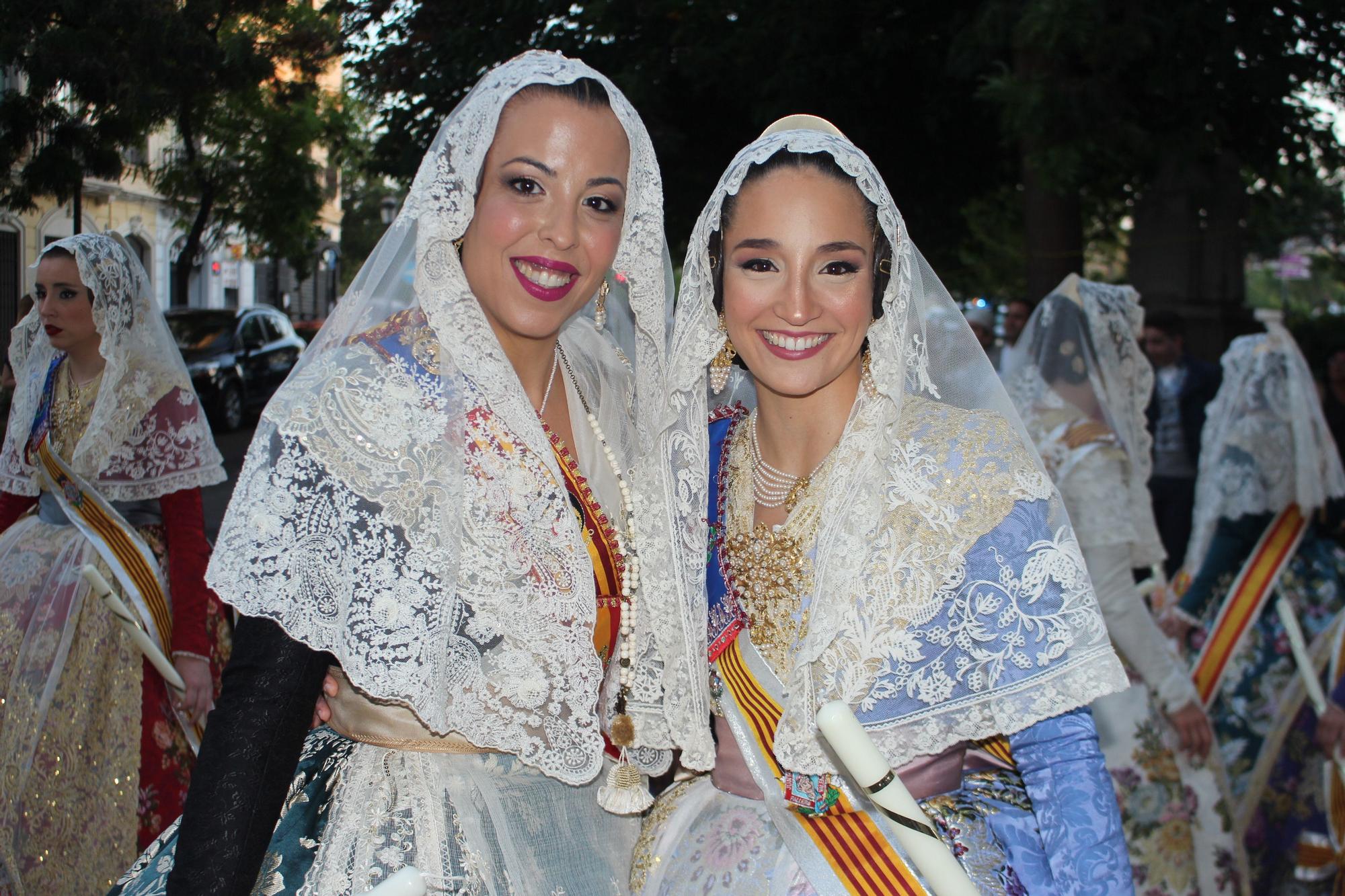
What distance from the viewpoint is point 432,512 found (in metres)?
1.87

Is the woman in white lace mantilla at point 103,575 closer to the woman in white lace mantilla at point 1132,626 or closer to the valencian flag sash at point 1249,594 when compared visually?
the woman in white lace mantilla at point 1132,626

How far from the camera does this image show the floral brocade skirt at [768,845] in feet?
6.07

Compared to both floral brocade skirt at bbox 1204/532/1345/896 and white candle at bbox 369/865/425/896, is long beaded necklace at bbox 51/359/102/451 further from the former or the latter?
floral brocade skirt at bbox 1204/532/1345/896

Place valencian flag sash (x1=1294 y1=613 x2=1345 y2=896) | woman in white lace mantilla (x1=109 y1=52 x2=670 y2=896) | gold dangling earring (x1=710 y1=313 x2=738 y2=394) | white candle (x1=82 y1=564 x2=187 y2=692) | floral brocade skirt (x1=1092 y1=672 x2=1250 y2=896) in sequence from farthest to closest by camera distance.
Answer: floral brocade skirt (x1=1092 y1=672 x2=1250 y2=896) < valencian flag sash (x1=1294 y1=613 x2=1345 y2=896) < white candle (x1=82 y1=564 x2=187 y2=692) < gold dangling earring (x1=710 y1=313 x2=738 y2=394) < woman in white lace mantilla (x1=109 y1=52 x2=670 y2=896)

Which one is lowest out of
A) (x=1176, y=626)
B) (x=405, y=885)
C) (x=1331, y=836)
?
(x=1331, y=836)

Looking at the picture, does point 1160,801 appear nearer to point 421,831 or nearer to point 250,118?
point 421,831

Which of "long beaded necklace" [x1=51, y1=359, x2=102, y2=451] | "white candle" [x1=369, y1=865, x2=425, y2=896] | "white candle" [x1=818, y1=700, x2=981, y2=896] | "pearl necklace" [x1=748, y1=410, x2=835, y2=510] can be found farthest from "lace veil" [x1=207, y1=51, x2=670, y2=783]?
"long beaded necklace" [x1=51, y1=359, x2=102, y2=451]

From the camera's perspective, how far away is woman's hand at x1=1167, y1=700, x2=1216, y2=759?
12.7 ft

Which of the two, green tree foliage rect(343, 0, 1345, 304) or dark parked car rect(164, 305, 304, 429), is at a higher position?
green tree foliage rect(343, 0, 1345, 304)

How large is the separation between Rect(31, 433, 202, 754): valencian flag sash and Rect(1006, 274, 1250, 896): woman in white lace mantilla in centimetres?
297

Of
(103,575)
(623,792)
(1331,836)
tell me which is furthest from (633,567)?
(1331,836)

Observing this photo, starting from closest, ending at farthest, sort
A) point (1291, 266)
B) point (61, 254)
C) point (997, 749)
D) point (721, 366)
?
point (997, 749), point (721, 366), point (61, 254), point (1291, 266)

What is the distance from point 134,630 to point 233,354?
39.5ft

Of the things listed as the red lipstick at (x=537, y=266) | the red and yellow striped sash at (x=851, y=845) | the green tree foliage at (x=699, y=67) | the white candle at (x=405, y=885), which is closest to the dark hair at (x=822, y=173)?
the red lipstick at (x=537, y=266)
